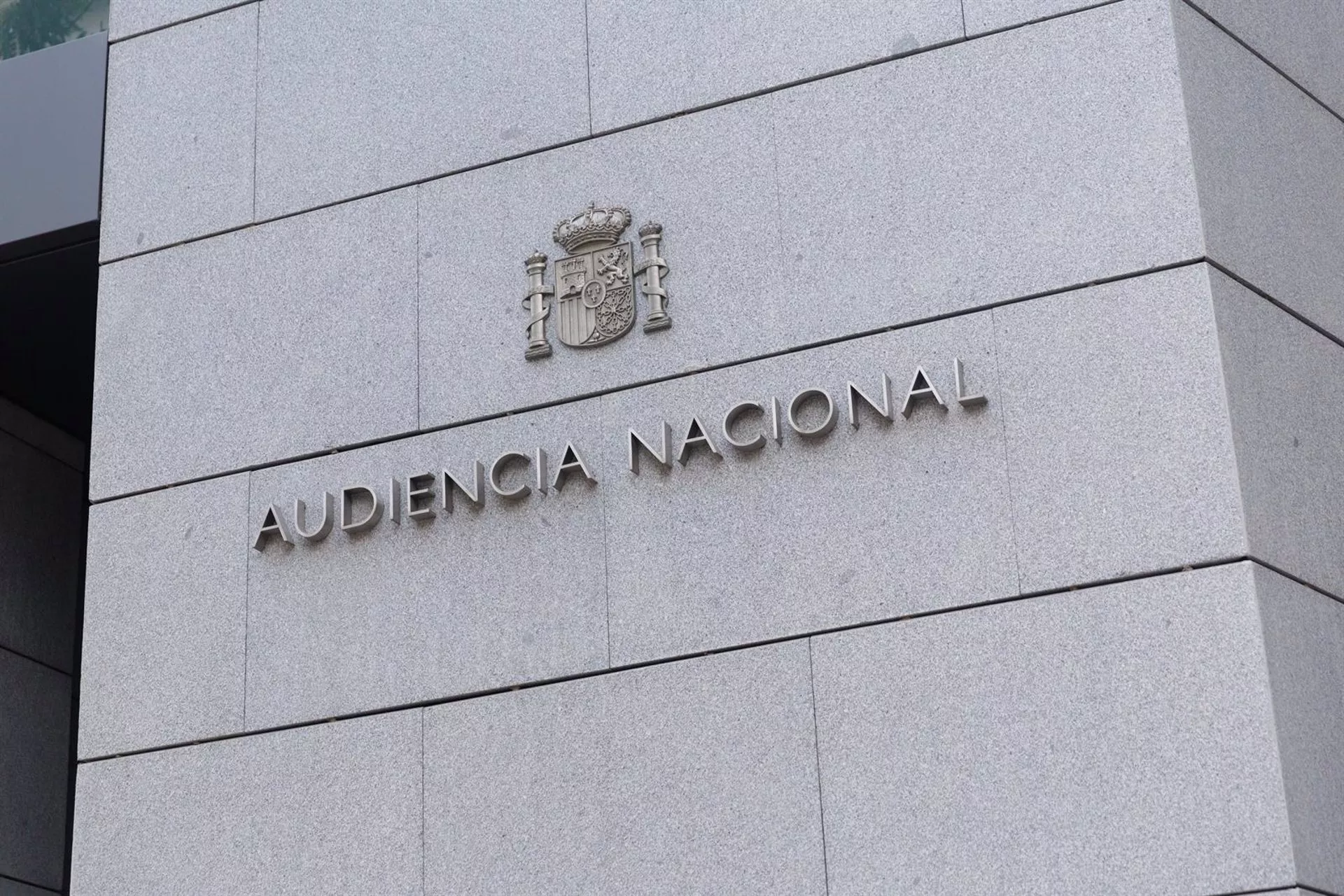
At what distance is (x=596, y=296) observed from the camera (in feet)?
34.1

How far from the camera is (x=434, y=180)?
36.4 ft

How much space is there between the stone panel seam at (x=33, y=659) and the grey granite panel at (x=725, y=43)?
256 inches

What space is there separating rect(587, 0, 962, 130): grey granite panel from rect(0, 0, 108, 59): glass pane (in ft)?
12.3

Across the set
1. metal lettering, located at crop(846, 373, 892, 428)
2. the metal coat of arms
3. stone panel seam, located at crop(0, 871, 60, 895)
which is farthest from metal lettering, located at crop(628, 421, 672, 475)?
stone panel seam, located at crop(0, 871, 60, 895)

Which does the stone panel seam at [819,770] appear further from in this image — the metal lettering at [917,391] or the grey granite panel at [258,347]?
the grey granite panel at [258,347]

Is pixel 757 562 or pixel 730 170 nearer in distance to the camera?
pixel 757 562

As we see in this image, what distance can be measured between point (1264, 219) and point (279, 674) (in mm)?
5479

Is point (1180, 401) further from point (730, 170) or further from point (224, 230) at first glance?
point (224, 230)

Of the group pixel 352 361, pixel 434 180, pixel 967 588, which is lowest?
pixel 967 588

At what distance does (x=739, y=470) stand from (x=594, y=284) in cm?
136

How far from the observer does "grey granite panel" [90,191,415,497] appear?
10883mm

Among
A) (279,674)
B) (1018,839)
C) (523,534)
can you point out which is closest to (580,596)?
(523,534)

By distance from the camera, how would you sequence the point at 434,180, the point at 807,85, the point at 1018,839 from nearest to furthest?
the point at 1018,839
the point at 807,85
the point at 434,180

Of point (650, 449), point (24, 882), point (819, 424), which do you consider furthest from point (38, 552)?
point (819, 424)
